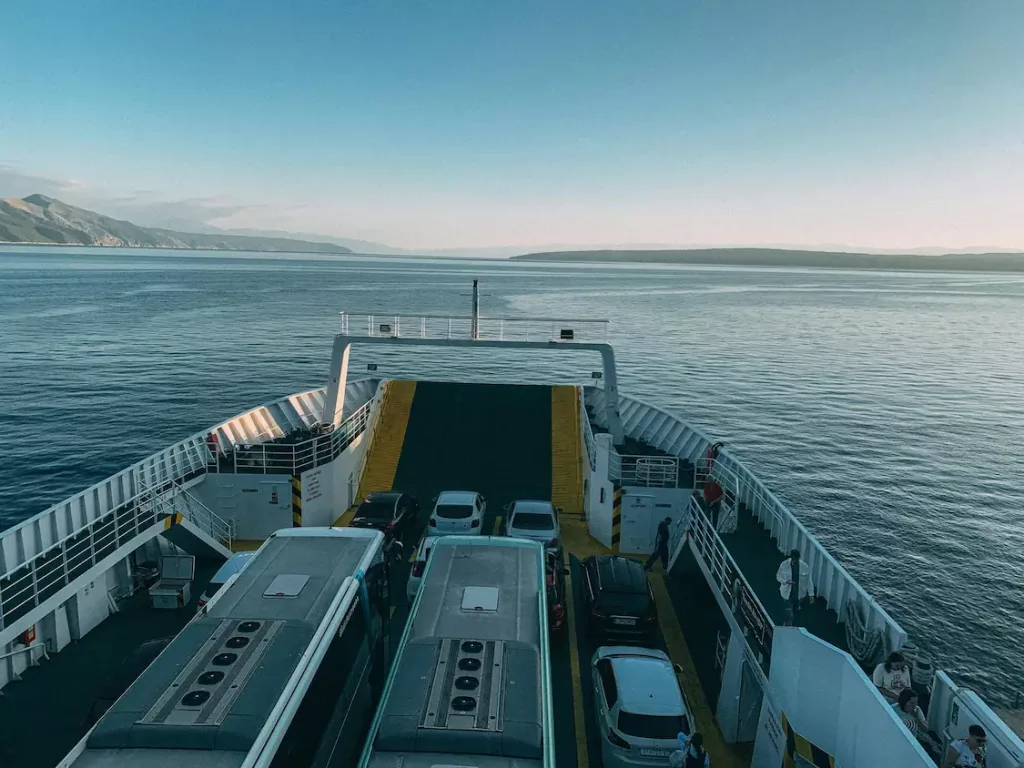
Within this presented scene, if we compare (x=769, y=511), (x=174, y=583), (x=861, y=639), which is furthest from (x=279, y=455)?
(x=861, y=639)

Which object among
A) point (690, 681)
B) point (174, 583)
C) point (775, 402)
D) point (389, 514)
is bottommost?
point (775, 402)

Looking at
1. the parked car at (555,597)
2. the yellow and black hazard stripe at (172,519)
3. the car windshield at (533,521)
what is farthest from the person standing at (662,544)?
the yellow and black hazard stripe at (172,519)

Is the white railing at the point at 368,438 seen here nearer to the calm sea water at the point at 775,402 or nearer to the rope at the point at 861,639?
the rope at the point at 861,639

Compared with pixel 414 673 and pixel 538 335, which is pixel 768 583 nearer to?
pixel 414 673

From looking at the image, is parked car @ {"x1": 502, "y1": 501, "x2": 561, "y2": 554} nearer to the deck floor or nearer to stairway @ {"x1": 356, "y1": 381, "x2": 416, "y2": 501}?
stairway @ {"x1": 356, "y1": 381, "x2": 416, "y2": 501}

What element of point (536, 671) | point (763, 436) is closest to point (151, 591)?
point (536, 671)

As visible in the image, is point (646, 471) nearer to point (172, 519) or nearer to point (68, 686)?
point (172, 519)

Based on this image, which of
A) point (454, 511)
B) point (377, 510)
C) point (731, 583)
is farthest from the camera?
point (377, 510)
